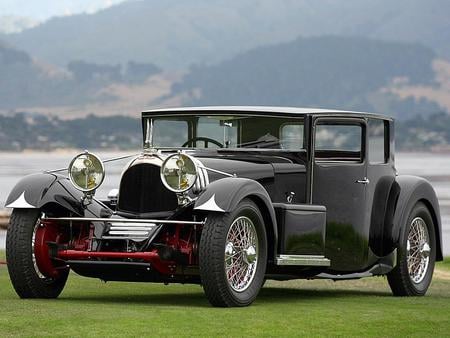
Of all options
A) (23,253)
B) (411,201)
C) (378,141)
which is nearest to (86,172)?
(23,253)

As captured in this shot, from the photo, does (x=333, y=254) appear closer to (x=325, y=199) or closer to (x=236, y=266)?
(x=325, y=199)

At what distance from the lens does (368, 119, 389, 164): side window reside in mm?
13302

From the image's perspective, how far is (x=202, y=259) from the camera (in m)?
10.9

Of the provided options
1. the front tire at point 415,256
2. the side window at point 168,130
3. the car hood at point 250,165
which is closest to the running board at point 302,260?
the car hood at point 250,165

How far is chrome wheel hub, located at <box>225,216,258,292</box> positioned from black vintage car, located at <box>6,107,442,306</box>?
1 centimetres

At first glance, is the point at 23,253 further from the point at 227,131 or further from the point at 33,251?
the point at 227,131

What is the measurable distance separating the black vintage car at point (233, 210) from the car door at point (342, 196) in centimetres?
1

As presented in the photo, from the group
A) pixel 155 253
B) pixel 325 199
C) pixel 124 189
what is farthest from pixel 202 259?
pixel 325 199

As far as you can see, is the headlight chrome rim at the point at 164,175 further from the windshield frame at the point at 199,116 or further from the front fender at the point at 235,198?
the windshield frame at the point at 199,116

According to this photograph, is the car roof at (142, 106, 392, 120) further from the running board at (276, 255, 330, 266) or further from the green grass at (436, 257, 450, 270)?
the green grass at (436, 257, 450, 270)

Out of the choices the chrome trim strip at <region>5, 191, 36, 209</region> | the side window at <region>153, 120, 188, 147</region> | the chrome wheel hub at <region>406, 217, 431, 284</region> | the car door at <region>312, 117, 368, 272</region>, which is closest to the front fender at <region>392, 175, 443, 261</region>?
the chrome wheel hub at <region>406, 217, 431, 284</region>

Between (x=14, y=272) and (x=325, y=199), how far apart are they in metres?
2.85

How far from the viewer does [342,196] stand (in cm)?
1269

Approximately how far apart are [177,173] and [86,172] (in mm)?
1028
